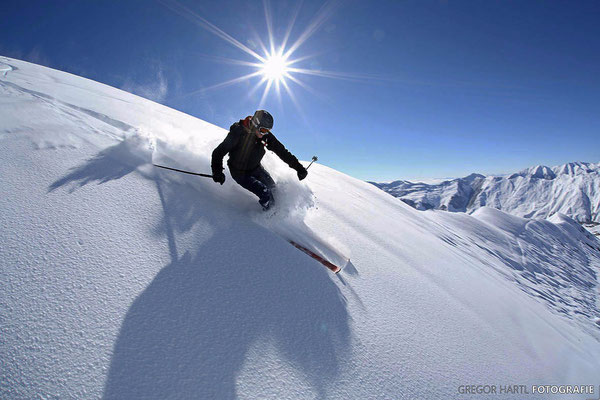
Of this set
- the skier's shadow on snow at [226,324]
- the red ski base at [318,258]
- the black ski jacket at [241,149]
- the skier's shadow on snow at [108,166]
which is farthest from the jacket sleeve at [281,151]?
the skier's shadow on snow at [108,166]

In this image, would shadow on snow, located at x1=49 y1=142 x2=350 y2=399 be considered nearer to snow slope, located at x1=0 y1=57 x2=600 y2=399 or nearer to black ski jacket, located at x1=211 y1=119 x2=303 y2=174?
snow slope, located at x1=0 y1=57 x2=600 y2=399

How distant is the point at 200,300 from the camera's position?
1969 mm

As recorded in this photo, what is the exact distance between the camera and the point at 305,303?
237 cm

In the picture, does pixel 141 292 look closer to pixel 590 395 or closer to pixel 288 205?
pixel 288 205

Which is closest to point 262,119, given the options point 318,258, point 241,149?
point 241,149

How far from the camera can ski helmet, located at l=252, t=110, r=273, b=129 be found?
3.61m

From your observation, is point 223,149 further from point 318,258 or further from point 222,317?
point 222,317

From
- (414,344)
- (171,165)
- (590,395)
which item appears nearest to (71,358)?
(414,344)

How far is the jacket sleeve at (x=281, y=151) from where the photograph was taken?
13.4ft

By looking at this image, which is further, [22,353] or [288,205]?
[288,205]

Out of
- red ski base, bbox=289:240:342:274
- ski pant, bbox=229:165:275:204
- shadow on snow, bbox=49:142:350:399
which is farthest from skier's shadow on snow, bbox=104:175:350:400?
ski pant, bbox=229:165:275:204

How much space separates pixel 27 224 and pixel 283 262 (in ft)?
8.28

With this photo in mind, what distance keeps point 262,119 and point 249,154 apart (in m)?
0.61

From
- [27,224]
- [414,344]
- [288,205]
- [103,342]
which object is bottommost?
[414,344]
